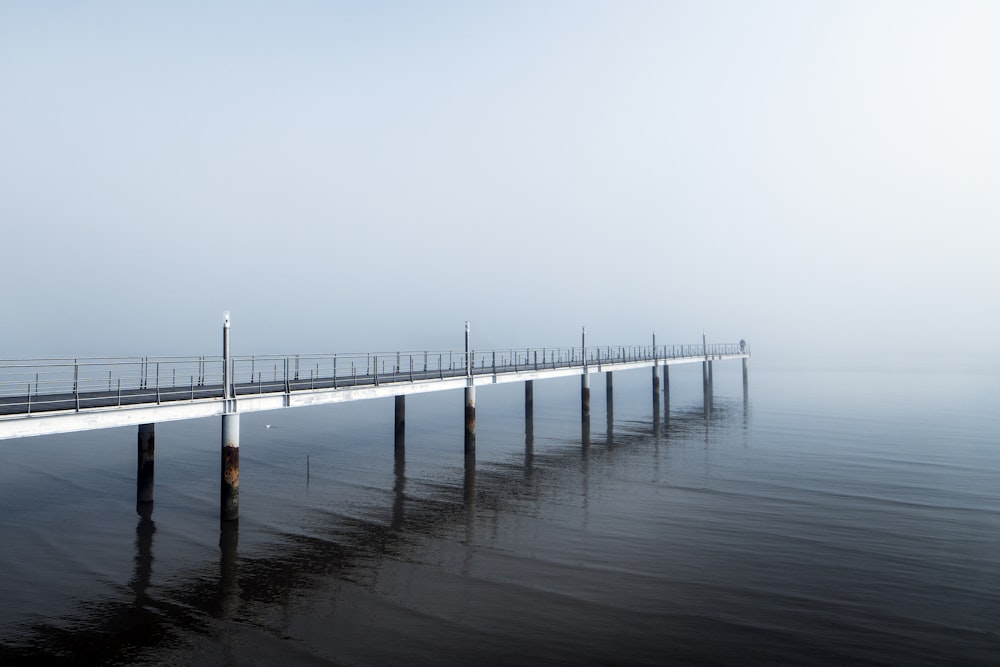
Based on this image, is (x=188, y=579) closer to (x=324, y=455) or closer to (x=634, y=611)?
(x=634, y=611)

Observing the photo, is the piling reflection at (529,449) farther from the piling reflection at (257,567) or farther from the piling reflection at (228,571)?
the piling reflection at (228,571)

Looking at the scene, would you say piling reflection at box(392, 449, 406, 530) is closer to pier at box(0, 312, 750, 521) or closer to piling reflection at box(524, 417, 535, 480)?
pier at box(0, 312, 750, 521)

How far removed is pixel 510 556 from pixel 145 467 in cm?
1489

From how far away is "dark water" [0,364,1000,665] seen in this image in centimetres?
1236

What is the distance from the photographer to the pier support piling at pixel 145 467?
23.1 m

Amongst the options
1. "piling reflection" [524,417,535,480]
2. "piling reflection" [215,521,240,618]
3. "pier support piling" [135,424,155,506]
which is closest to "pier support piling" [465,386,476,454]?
"piling reflection" [524,417,535,480]

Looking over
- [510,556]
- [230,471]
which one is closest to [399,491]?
[230,471]

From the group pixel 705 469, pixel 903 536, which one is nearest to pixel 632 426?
pixel 705 469

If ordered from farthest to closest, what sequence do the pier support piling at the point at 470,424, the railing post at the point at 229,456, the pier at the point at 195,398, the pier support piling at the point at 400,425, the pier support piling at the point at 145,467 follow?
the pier support piling at the point at 400,425 → the pier support piling at the point at 470,424 → the pier support piling at the point at 145,467 → the railing post at the point at 229,456 → the pier at the point at 195,398

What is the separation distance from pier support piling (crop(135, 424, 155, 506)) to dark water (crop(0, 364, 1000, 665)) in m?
1.01

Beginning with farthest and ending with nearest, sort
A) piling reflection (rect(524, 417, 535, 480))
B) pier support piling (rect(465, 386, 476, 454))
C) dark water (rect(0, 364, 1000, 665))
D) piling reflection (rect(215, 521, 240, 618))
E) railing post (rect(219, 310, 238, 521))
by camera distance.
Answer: pier support piling (rect(465, 386, 476, 454))
piling reflection (rect(524, 417, 535, 480))
railing post (rect(219, 310, 238, 521))
piling reflection (rect(215, 521, 240, 618))
dark water (rect(0, 364, 1000, 665))

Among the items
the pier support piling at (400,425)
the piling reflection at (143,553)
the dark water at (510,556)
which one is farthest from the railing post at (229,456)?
the pier support piling at (400,425)

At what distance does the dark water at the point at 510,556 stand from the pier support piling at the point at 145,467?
1007 mm

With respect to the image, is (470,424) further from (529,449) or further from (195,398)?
(195,398)
